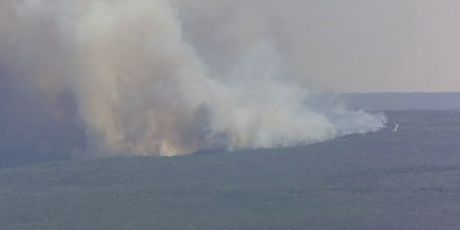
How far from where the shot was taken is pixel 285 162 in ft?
204

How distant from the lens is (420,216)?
4450 cm

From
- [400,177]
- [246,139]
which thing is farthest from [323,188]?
[246,139]

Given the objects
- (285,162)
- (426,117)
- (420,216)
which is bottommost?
(420,216)

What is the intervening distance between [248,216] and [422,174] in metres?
16.2

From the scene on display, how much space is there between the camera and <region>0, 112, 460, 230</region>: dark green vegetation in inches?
1722

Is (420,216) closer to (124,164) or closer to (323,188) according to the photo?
(323,188)

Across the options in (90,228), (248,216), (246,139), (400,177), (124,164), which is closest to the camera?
(90,228)

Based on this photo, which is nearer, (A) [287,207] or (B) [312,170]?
(A) [287,207]

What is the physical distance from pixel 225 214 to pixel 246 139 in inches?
1086

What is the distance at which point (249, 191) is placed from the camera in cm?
5119

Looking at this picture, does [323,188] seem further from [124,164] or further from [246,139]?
[246,139]

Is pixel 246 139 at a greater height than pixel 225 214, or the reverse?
pixel 246 139

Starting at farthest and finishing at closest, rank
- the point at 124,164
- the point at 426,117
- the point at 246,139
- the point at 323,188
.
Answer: the point at 426,117 < the point at 246,139 < the point at 124,164 < the point at 323,188

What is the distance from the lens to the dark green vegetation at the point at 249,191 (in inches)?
1722
